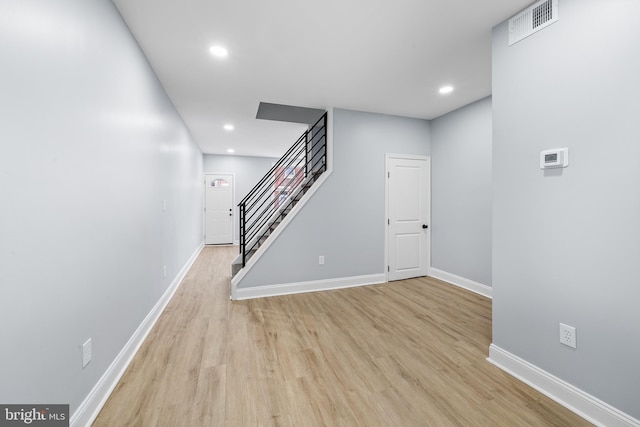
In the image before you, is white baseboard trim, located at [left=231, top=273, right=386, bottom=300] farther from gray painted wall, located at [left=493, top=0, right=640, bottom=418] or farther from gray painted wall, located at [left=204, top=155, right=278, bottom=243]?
gray painted wall, located at [left=204, top=155, right=278, bottom=243]

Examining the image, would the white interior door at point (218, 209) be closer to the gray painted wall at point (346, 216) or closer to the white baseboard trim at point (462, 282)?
the gray painted wall at point (346, 216)

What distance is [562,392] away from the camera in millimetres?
1712

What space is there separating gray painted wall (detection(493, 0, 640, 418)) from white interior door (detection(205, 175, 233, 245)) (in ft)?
24.1

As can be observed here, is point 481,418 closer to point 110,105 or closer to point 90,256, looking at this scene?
point 90,256

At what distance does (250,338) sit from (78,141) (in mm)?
2063

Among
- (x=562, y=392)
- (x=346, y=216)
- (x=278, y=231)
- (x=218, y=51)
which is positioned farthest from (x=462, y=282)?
(x=218, y=51)

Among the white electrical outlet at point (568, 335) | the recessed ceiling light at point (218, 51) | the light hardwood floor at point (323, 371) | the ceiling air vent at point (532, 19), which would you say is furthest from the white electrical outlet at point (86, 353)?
the ceiling air vent at point (532, 19)

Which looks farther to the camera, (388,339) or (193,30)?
(388,339)

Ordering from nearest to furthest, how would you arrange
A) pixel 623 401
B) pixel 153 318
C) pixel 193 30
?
pixel 623 401
pixel 193 30
pixel 153 318

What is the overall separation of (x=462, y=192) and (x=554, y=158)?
2.35m

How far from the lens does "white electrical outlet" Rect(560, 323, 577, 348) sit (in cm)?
167

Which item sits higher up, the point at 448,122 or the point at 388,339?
the point at 448,122

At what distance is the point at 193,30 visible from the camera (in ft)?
7.20

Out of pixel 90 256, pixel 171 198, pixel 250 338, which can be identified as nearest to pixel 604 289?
pixel 250 338
